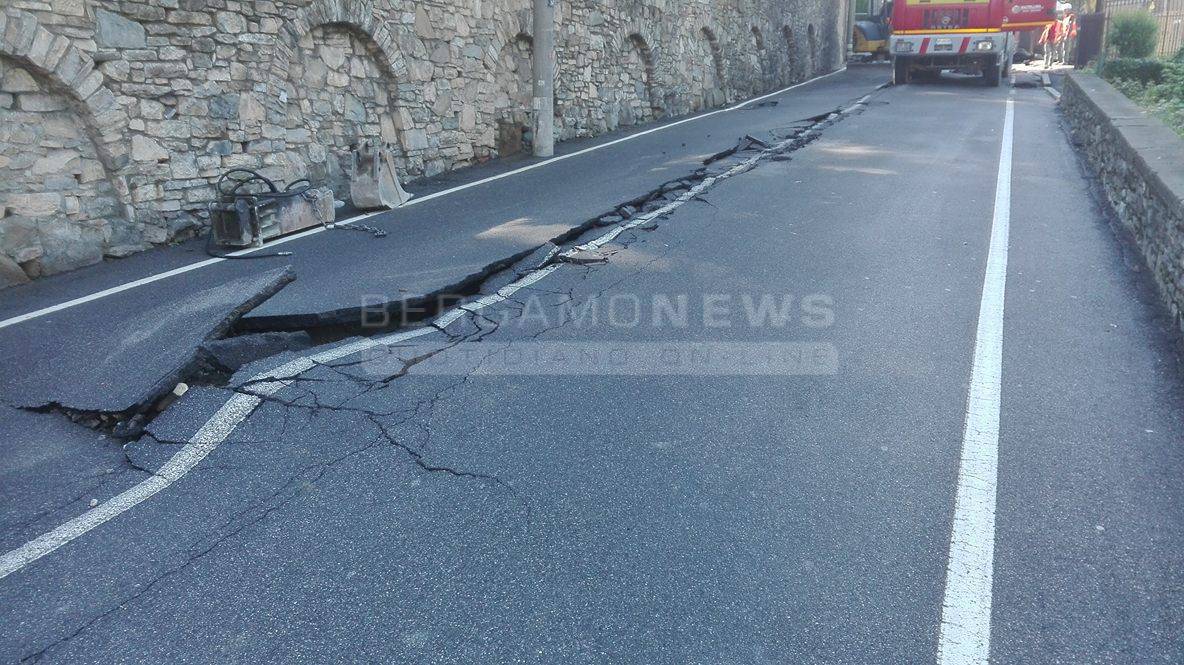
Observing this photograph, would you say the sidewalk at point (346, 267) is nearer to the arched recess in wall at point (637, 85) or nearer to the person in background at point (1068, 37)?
the arched recess in wall at point (637, 85)

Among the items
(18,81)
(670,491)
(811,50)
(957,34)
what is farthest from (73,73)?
(811,50)

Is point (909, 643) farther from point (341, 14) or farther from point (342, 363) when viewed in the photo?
point (341, 14)

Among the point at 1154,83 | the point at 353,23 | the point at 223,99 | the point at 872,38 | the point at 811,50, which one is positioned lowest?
the point at 1154,83

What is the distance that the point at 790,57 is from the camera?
1182 inches

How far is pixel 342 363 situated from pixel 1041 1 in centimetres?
2683

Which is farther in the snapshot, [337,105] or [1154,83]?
[1154,83]

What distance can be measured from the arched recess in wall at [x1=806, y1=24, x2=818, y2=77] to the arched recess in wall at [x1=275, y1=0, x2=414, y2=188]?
23751 millimetres

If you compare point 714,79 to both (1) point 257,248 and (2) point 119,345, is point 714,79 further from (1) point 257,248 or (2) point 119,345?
(2) point 119,345

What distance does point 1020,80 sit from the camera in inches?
998

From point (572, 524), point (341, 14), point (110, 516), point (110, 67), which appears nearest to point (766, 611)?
point (572, 524)

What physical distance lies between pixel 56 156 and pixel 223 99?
1.91m

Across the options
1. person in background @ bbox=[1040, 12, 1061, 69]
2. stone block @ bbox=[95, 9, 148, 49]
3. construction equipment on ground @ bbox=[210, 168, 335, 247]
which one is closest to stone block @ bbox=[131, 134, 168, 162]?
construction equipment on ground @ bbox=[210, 168, 335, 247]

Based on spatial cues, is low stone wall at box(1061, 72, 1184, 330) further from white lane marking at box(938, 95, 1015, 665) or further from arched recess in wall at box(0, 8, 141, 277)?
arched recess in wall at box(0, 8, 141, 277)

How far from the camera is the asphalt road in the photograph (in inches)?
115
